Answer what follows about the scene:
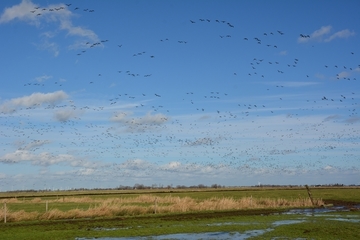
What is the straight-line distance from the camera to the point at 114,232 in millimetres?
30156

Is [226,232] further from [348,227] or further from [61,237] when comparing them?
[61,237]

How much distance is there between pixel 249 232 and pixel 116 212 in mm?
20866

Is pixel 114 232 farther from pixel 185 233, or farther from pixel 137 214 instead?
pixel 137 214

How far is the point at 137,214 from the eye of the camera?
4719cm

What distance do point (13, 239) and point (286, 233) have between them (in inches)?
699

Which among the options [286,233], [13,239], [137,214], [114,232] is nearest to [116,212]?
[137,214]

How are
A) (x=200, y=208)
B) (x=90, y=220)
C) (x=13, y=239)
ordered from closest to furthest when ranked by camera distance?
(x=13, y=239), (x=90, y=220), (x=200, y=208)

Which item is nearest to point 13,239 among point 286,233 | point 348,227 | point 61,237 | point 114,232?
point 61,237

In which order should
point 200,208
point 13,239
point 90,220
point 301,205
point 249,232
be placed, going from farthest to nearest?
point 301,205, point 200,208, point 90,220, point 249,232, point 13,239

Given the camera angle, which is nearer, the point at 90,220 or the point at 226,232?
the point at 226,232

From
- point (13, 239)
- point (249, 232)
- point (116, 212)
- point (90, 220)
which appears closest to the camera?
point (13, 239)

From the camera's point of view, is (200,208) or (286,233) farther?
(200,208)

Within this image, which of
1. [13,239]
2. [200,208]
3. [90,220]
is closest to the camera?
[13,239]

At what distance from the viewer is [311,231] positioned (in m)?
28.8
